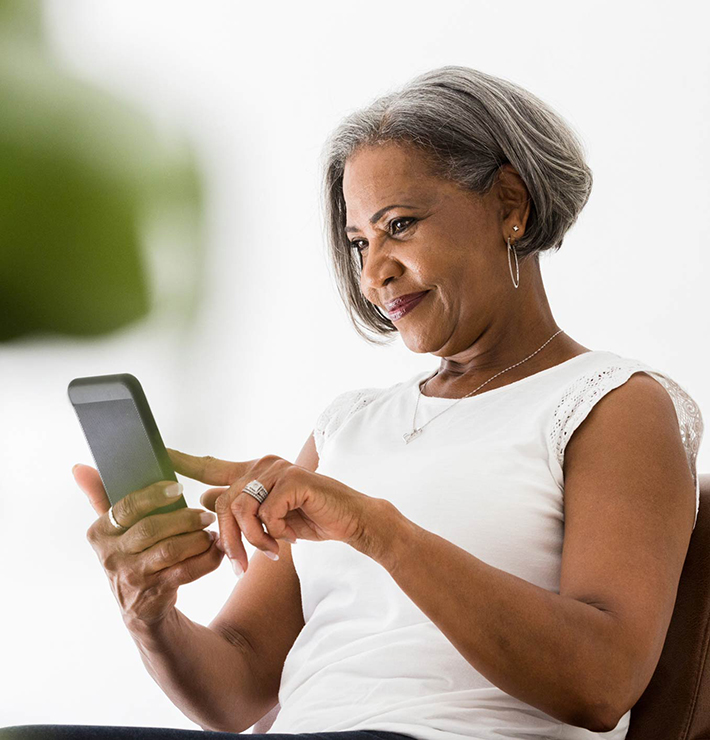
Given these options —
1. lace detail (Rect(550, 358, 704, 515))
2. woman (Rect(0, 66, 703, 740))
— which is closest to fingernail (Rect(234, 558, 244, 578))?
woman (Rect(0, 66, 703, 740))

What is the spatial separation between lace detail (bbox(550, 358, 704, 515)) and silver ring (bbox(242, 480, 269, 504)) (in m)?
0.40

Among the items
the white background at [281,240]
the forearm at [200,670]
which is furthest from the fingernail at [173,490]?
the forearm at [200,670]

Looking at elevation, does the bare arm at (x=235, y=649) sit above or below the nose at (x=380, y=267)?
below

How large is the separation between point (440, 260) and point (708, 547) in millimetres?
492

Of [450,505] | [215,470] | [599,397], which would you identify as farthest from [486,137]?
[215,470]

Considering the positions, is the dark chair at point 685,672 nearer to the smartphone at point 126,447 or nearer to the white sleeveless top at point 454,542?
the white sleeveless top at point 454,542

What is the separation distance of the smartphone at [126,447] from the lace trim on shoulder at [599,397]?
0.46m

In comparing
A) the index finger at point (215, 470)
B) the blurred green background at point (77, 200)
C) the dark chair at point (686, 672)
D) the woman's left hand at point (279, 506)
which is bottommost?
the dark chair at point (686, 672)

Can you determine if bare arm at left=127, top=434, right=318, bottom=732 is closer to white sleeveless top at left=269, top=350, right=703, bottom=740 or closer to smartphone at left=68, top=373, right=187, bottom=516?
white sleeveless top at left=269, top=350, right=703, bottom=740

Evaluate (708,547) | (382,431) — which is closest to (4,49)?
(708,547)

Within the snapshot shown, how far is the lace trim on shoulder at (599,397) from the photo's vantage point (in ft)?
3.58

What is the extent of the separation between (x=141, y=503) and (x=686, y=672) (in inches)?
24.8

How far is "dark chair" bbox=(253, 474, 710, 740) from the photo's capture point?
101cm

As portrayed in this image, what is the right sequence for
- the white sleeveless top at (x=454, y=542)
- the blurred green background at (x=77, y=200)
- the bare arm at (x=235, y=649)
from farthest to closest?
the bare arm at (x=235, y=649), the white sleeveless top at (x=454, y=542), the blurred green background at (x=77, y=200)
